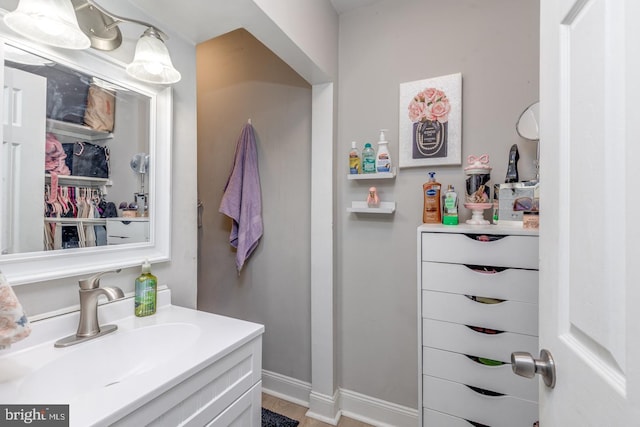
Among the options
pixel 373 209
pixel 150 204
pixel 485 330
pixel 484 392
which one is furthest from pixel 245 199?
pixel 484 392

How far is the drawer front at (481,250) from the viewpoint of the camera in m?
1.05

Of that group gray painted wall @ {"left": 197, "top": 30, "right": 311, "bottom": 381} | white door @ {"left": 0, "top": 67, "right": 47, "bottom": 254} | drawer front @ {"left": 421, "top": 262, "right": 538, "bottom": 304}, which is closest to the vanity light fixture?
white door @ {"left": 0, "top": 67, "right": 47, "bottom": 254}

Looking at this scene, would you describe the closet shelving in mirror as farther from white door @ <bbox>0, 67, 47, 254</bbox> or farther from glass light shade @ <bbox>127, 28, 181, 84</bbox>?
glass light shade @ <bbox>127, 28, 181, 84</bbox>

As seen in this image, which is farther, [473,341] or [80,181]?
[473,341]

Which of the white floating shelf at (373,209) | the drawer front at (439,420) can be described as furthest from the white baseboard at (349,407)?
the white floating shelf at (373,209)

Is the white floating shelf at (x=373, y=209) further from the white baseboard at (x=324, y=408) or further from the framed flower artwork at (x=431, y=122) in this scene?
the white baseboard at (x=324, y=408)

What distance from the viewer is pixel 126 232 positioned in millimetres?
1074

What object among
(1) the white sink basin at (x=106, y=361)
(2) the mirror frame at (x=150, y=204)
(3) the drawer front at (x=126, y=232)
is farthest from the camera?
(3) the drawer front at (x=126, y=232)

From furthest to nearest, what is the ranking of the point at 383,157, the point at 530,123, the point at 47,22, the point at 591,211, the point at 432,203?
the point at 383,157 → the point at 432,203 → the point at 530,123 → the point at 47,22 → the point at 591,211

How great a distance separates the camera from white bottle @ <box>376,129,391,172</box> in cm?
153

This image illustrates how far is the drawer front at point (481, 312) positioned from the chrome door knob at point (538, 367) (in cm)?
58

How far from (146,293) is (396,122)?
145 centimetres

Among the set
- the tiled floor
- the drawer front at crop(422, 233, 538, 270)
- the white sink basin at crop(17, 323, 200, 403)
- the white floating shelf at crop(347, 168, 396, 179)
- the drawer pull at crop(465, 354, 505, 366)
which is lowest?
the tiled floor

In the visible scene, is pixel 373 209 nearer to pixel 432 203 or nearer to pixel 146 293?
pixel 432 203
